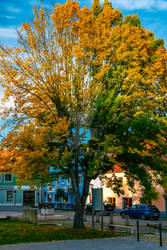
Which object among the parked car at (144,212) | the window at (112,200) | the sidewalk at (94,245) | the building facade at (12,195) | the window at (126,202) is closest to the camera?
the sidewalk at (94,245)

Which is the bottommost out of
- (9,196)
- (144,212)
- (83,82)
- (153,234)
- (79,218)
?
(9,196)

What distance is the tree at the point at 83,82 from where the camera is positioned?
1800cm

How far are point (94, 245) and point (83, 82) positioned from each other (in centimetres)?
969

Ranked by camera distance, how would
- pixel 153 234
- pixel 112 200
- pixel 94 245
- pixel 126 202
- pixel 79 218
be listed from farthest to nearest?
1. pixel 112 200
2. pixel 126 202
3. pixel 79 218
4. pixel 153 234
5. pixel 94 245

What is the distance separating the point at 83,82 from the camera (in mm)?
19109

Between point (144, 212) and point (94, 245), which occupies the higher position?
point (94, 245)

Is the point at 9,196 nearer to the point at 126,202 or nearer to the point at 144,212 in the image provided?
the point at 126,202

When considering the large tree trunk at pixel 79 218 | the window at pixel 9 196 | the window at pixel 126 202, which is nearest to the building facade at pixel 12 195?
the window at pixel 9 196

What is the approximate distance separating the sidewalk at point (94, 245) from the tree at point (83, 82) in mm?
4129

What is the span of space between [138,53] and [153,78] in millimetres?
1907

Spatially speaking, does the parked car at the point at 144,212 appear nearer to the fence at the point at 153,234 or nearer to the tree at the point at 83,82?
the fence at the point at 153,234

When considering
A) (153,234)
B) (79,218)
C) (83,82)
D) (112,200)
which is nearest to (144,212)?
(112,200)

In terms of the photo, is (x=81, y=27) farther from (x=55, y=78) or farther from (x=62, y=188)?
(x=62, y=188)

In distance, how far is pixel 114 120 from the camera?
58.1 ft
